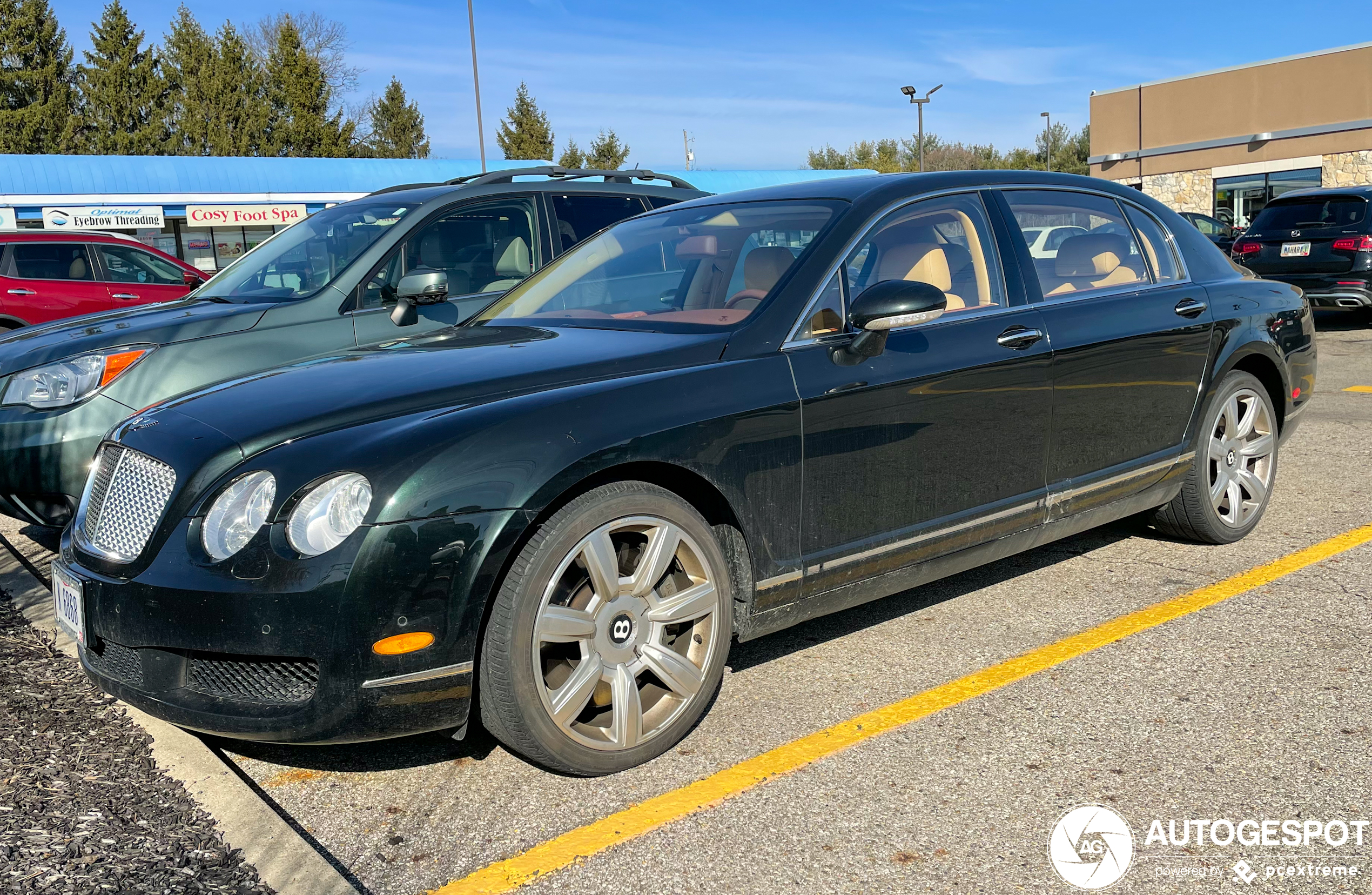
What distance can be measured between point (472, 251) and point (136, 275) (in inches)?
298

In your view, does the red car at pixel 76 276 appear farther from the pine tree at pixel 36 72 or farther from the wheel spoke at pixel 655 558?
the pine tree at pixel 36 72

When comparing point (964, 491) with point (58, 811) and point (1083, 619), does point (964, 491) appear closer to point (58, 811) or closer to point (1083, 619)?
point (1083, 619)

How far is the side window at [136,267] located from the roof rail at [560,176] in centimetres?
656

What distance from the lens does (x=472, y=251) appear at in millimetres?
6203

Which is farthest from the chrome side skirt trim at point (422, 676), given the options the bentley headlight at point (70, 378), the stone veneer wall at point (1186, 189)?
the stone veneer wall at point (1186, 189)

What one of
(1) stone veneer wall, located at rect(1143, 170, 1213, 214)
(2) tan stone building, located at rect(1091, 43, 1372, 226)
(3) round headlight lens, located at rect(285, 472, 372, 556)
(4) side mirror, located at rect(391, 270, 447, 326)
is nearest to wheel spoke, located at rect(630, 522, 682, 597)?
(3) round headlight lens, located at rect(285, 472, 372, 556)

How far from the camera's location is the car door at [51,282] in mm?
11531

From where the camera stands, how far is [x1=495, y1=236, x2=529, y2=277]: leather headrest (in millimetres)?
6344

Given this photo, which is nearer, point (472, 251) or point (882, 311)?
point (882, 311)

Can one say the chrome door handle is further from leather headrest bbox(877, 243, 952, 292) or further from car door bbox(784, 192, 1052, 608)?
leather headrest bbox(877, 243, 952, 292)

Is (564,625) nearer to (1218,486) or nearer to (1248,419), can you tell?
(1218,486)

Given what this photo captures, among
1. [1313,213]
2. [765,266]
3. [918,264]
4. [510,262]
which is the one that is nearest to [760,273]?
[765,266]

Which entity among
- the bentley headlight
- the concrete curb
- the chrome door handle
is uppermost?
the chrome door handle

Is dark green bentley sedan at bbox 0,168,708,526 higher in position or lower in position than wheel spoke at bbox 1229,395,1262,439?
higher
